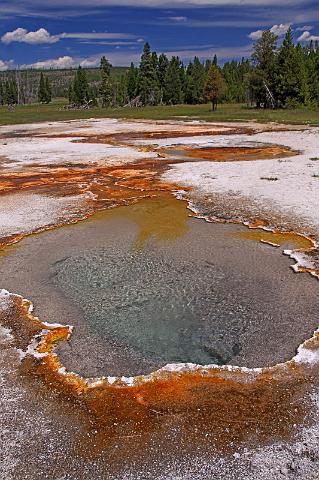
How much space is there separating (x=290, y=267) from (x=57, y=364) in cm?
403

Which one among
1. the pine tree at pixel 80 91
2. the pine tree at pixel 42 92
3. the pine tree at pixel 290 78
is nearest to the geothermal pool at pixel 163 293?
the pine tree at pixel 290 78

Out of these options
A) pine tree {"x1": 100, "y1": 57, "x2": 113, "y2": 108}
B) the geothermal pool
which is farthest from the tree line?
the geothermal pool

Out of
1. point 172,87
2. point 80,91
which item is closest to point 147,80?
point 172,87

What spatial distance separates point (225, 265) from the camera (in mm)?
7566

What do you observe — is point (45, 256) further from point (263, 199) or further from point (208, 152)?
point (208, 152)

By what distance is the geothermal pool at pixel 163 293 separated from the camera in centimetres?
520

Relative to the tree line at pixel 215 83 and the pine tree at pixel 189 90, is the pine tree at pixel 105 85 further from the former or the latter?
the pine tree at pixel 189 90

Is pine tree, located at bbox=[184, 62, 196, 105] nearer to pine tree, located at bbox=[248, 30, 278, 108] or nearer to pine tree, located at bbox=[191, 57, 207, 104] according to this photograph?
pine tree, located at bbox=[191, 57, 207, 104]

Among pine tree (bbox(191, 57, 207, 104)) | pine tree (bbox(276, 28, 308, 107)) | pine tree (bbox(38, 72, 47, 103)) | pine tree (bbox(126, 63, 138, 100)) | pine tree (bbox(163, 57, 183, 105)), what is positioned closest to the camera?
pine tree (bbox(276, 28, 308, 107))

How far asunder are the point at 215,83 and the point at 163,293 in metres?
44.0

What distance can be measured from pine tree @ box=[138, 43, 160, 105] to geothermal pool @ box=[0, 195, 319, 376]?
204 feet

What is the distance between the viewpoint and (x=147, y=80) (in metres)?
68.2

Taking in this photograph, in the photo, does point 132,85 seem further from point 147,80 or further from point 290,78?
point 290,78

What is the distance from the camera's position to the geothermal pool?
5.20 metres
